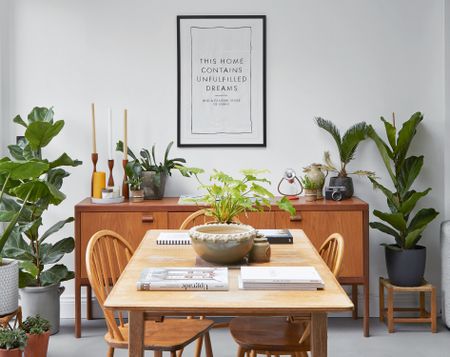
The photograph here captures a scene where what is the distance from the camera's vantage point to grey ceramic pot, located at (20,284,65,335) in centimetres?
411

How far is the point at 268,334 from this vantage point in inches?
104

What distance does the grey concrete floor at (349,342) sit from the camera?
12.5ft

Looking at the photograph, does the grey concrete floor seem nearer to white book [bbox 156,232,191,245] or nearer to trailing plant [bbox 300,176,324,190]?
trailing plant [bbox 300,176,324,190]

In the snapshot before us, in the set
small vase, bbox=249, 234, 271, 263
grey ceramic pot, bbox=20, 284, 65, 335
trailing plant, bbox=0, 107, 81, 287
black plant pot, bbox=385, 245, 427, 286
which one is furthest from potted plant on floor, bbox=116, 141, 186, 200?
small vase, bbox=249, 234, 271, 263

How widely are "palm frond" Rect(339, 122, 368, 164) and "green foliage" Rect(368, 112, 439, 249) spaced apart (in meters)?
0.06

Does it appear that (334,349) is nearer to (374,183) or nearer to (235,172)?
(374,183)

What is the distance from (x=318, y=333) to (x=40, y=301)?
8.56 ft

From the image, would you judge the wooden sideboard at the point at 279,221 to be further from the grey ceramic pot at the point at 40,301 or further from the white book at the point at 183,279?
the white book at the point at 183,279

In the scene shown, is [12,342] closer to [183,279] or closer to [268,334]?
[268,334]

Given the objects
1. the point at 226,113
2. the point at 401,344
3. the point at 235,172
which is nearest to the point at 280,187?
the point at 235,172

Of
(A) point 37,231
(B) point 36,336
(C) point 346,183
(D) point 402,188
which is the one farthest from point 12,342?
(D) point 402,188

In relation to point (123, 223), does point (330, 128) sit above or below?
above

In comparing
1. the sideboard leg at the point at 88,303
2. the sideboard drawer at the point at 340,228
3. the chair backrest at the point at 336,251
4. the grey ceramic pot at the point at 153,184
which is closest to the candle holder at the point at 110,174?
the grey ceramic pot at the point at 153,184

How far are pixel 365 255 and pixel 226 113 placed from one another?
1.41 m
